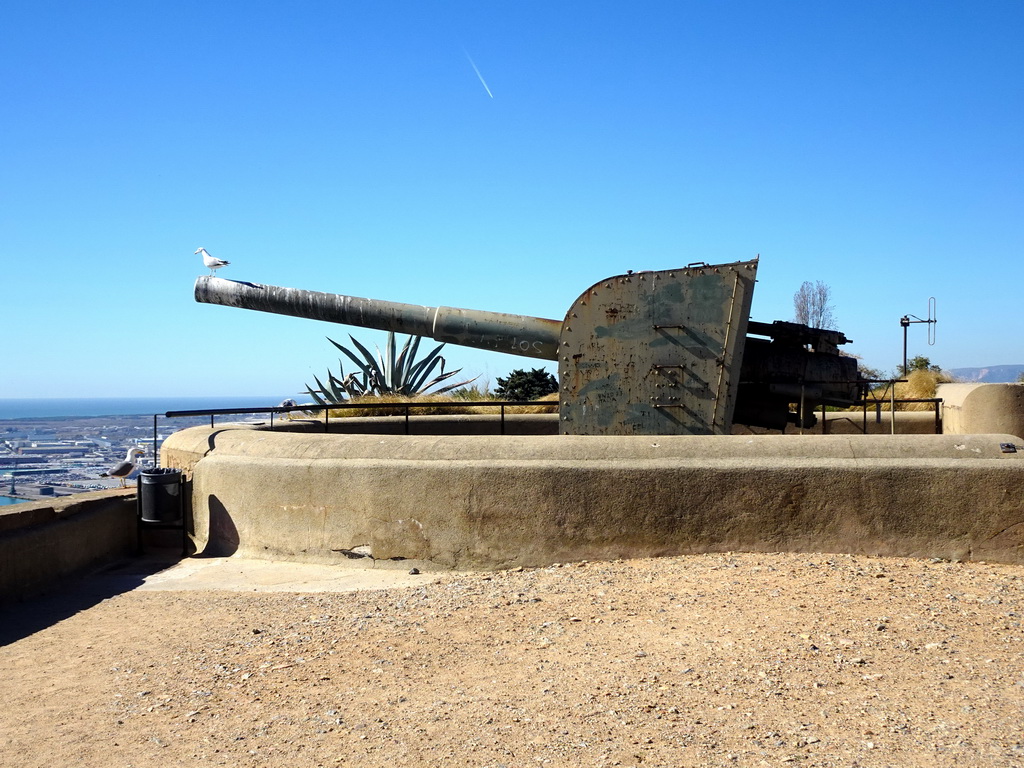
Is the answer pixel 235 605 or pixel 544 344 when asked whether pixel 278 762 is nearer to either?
pixel 235 605

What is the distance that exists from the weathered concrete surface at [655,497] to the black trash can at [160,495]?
1.51 m

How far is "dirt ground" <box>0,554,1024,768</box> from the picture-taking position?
3.16 meters

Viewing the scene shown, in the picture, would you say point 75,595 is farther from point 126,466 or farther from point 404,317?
point 404,317

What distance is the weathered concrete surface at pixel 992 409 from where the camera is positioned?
7.40 metres

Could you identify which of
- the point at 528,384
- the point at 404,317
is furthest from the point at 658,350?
the point at 528,384

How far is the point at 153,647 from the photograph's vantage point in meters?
4.71

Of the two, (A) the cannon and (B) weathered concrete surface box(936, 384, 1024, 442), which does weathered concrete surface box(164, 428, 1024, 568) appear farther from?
(B) weathered concrete surface box(936, 384, 1024, 442)

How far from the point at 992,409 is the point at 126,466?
7895 millimetres

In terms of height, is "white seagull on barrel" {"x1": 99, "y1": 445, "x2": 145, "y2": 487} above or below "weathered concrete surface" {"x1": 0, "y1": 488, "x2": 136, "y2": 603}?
above

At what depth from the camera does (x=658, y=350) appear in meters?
6.69

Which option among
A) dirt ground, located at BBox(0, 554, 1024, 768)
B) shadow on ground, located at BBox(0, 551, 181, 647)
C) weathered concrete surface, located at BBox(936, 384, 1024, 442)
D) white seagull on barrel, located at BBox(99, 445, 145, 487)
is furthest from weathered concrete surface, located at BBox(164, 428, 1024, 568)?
white seagull on barrel, located at BBox(99, 445, 145, 487)

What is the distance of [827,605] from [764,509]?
3.53ft

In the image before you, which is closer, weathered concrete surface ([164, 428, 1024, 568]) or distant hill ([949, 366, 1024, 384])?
weathered concrete surface ([164, 428, 1024, 568])

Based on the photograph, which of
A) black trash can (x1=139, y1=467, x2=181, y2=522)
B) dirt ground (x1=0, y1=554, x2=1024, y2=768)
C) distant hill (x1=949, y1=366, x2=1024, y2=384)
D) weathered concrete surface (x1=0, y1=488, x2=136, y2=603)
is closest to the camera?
dirt ground (x1=0, y1=554, x2=1024, y2=768)
